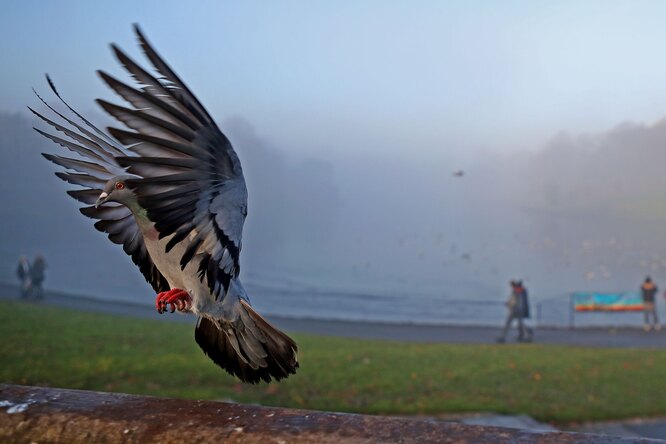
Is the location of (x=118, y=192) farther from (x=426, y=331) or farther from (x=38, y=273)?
(x=38, y=273)

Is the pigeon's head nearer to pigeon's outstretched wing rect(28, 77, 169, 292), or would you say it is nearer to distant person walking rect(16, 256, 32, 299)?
pigeon's outstretched wing rect(28, 77, 169, 292)

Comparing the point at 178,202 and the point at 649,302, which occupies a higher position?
the point at 649,302

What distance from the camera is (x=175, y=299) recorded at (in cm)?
253

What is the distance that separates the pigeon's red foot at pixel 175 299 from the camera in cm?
252

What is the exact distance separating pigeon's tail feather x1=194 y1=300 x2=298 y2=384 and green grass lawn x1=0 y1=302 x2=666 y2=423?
179 inches

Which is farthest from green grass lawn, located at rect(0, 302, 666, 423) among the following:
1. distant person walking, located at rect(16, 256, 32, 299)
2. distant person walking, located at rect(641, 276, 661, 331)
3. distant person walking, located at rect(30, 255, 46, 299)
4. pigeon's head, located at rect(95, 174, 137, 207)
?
pigeon's head, located at rect(95, 174, 137, 207)

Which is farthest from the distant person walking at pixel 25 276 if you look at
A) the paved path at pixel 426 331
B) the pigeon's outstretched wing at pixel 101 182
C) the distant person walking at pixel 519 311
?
the pigeon's outstretched wing at pixel 101 182

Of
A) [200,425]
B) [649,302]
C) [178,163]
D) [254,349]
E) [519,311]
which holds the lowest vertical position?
[200,425]

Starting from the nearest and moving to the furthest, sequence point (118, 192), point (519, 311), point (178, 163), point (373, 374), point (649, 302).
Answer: point (178, 163), point (118, 192), point (373, 374), point (519, 311), point (649, 302)

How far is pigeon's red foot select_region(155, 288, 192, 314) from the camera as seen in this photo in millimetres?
2523

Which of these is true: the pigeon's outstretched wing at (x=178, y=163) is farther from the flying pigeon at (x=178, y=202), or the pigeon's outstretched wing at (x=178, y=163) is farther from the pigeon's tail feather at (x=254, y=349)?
the pigeon's tail feather at (x=254, y=349)

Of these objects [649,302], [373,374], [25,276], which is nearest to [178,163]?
[373,374]

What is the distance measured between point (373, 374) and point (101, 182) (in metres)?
6.16

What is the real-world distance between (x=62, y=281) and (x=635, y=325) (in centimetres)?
1487
